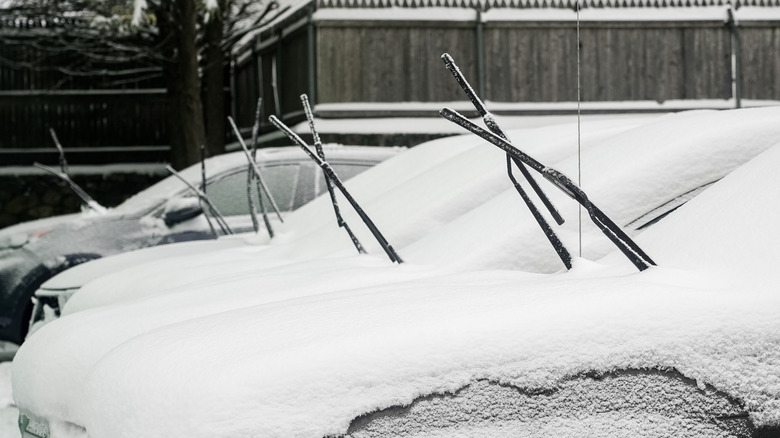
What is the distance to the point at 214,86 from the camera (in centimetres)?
1786

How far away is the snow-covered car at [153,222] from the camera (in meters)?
8.16

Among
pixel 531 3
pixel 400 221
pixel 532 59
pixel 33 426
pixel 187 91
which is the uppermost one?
pixel 531 3

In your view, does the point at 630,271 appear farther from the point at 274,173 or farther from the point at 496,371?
the point at 274,173

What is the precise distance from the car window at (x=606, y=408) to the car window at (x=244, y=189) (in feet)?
20.9

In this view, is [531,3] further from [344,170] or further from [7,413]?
[7,413]

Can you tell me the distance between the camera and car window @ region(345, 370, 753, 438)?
91.7 inches

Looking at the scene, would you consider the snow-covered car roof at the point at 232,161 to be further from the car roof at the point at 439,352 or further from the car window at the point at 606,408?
the car window at the point at 606,408

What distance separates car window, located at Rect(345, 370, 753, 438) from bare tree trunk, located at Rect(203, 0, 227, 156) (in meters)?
14.7

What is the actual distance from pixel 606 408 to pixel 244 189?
21.6 ft

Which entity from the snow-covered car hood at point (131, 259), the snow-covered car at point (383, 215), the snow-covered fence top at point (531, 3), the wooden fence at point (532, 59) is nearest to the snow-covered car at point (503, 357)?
the snow-covered car at point (383, 215)

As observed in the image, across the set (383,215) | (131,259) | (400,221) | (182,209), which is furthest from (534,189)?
(182,209)

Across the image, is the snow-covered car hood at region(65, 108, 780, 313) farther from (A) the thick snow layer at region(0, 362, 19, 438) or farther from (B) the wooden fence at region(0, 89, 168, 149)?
(B) the wooden fence at region(0, 89, 168, 149)

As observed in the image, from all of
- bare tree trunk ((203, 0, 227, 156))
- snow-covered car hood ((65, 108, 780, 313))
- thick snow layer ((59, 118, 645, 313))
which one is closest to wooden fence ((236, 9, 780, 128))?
bare tree trunk ((203, 0, 227, 156))

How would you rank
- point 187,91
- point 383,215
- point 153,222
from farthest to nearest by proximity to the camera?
point 187,91 < point 153,222 < point 383,215
